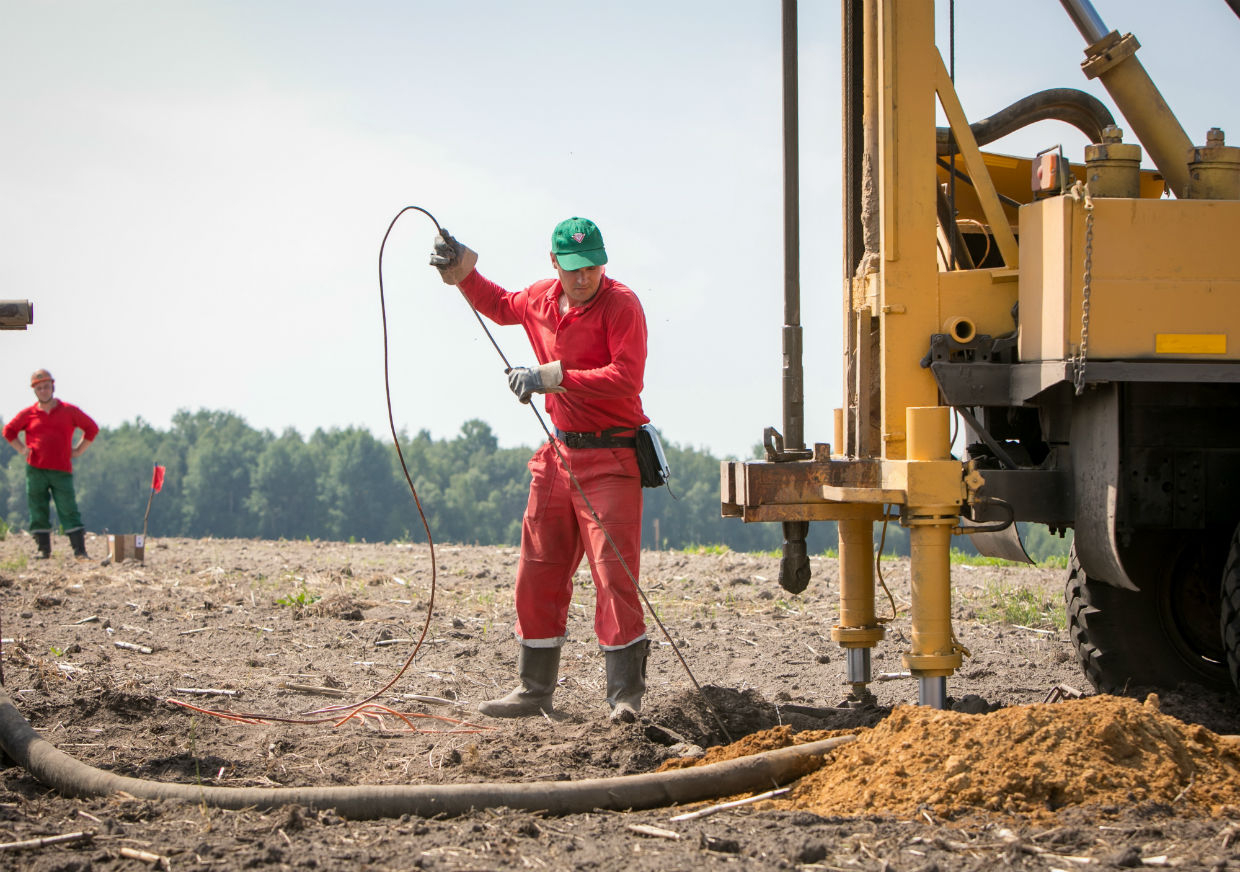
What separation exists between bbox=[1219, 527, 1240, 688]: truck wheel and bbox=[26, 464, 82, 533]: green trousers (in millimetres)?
11606

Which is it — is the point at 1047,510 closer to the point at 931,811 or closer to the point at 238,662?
the point at 931,811

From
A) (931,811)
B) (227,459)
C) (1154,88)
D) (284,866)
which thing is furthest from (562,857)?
(227,459)

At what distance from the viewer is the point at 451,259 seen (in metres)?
5.65

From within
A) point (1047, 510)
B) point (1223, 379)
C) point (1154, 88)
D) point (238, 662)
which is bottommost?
point (238, 662)

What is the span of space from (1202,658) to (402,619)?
531 centimetres

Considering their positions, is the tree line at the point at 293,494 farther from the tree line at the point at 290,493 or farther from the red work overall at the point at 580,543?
the red work overall at the point at 580,543

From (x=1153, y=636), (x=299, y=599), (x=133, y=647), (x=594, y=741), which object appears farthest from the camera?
(x=299, y=599)

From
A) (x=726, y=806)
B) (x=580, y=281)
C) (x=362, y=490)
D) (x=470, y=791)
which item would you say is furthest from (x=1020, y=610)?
(x=362, y=490)

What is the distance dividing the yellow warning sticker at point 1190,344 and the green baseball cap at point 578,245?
2305 mm

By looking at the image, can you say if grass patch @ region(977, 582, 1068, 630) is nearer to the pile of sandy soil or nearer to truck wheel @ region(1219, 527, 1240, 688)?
truck wheel @ region(1219, 527, 1240, 688)

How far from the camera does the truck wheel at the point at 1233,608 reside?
444cm

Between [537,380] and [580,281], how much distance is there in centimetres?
56

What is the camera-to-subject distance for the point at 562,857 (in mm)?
3256

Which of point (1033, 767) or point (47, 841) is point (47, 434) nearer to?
point (47, 841)
